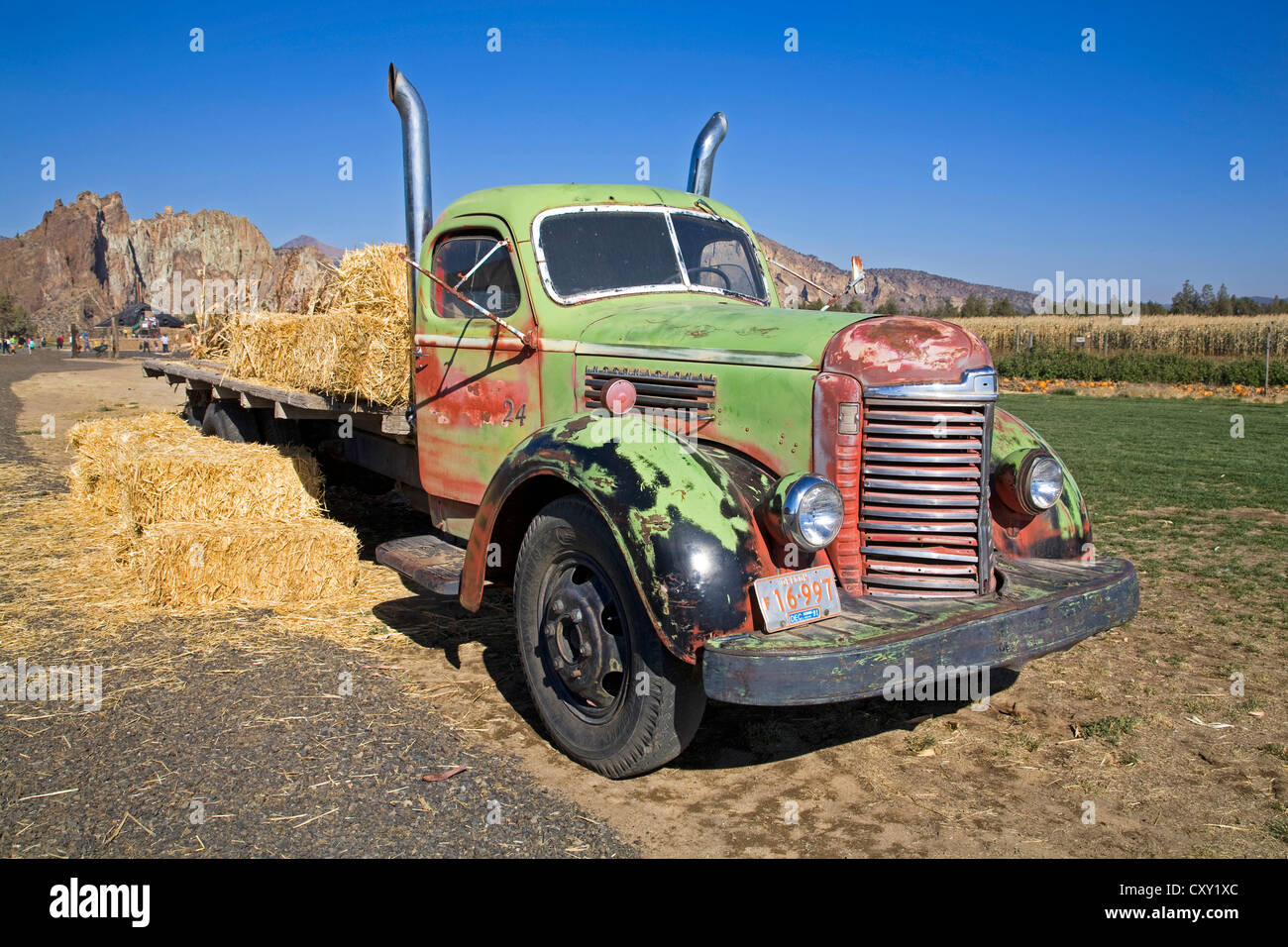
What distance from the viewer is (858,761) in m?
3.64

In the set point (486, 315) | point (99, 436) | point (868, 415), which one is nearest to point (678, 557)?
point (868, 415)

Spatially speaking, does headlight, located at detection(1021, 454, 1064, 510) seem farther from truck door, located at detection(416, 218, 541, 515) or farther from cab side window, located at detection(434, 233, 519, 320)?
cab side window, located at detection(434, 233, 519, 320)

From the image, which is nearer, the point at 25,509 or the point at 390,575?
the point at 390,575

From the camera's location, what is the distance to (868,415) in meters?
3.31

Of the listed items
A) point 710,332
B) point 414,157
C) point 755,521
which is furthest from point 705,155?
point 755,521

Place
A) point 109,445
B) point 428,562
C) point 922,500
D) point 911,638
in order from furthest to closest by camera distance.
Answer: point 109,445 → point 428,562 → point 922,500 → point 911,638

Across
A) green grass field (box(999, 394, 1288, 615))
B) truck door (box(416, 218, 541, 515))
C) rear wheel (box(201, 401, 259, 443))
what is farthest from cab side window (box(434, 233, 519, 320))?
green grass field (box(999, 394, 1288, 615))

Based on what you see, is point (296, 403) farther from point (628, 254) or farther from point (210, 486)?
point (628, 254)

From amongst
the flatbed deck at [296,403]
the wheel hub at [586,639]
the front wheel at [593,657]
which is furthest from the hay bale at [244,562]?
the wheel hub at [586,639]

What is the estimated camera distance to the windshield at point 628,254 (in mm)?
4551

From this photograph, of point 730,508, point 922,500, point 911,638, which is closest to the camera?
point 911,638

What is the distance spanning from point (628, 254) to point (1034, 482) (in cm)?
228
